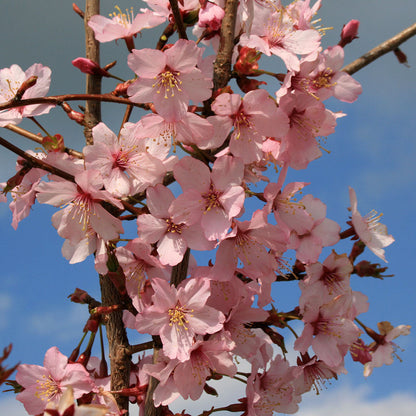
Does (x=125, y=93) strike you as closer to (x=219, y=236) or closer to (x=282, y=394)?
(x=219, y=236)

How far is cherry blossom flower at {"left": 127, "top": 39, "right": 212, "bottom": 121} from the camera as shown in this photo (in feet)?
7.45

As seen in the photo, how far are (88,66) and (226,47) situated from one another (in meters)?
0.78

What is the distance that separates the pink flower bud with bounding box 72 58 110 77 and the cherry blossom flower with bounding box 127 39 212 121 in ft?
1.80

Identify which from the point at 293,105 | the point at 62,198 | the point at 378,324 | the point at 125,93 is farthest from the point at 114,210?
the point at 378,324

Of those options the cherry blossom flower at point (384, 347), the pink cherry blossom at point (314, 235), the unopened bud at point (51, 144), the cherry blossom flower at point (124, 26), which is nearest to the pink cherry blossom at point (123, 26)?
the cherry blossom flower at point (124, 26)

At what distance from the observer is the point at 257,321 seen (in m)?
2.52

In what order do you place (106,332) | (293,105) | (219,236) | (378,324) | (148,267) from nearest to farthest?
1. (219,236)
2. (293,105)
3. (148,267)
4. (106,332)
5. (378,324)

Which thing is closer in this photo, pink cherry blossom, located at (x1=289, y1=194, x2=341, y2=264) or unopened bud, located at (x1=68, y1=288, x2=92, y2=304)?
pink cherry blossom, located at (x1=289, y1=194, x2=341, y2=264)

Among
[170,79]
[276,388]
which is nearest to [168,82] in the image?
[170,79]

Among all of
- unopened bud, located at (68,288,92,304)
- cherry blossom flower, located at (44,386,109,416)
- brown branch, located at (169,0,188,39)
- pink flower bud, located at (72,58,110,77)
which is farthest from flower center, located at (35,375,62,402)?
brown branch, located at (169,0,188,39)

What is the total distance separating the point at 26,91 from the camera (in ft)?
10.2

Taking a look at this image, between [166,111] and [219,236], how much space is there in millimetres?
608

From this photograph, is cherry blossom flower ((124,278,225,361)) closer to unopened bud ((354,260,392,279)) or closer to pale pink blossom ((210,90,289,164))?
pale pink blossom ((210,90,289,164))

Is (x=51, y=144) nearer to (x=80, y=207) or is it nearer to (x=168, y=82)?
(x=80, y=207)
